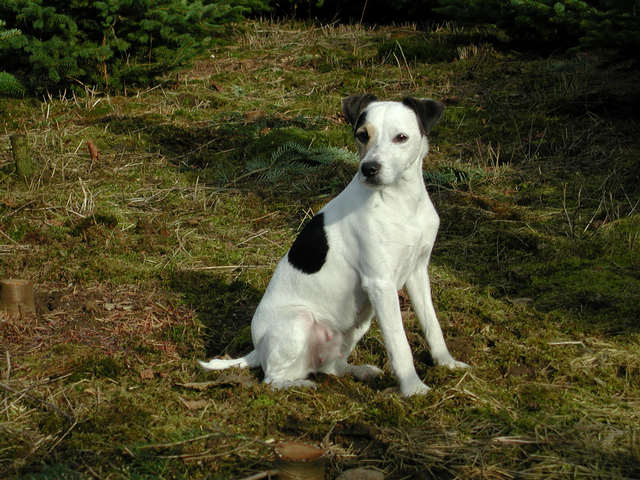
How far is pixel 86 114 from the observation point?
29.8 ft

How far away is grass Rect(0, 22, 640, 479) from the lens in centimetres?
341

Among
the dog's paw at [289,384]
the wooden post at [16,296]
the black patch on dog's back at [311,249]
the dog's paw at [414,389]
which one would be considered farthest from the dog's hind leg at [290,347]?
the wooden post at [16,296]

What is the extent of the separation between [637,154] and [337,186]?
126 inches

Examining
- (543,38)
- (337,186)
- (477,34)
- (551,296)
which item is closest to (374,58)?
(477,34)

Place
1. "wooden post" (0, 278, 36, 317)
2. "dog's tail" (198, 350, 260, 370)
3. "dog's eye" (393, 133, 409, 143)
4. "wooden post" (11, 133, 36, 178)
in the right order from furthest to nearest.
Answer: "wooden post" (11, 133, 36, 178)
"wooden post" (0, 278, 36, 317)
"dog's tail" (198, 350, 260, 370)
"dog's eye" (393, 133, 409, 143)

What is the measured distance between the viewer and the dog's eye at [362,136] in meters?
3.87

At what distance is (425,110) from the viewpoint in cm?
395

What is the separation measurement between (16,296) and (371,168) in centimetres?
282

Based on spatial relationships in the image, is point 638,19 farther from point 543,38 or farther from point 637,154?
point 543,38

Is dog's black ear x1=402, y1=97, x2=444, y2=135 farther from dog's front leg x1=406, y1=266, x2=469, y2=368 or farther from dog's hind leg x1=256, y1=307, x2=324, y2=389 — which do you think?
dog's hind leg x1=256, y1=307, x2=324, y2=389

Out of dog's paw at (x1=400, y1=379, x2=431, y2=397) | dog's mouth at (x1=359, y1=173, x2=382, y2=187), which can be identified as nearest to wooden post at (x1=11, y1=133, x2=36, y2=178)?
dog's mouth at (x1=359, y1=173, x2=382, y2=187)

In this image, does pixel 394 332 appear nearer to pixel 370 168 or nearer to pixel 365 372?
pixel 365 372

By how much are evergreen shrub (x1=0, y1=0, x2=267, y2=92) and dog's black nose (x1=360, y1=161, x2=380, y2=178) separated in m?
5.87

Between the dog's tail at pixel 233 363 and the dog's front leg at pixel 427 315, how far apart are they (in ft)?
3.52
